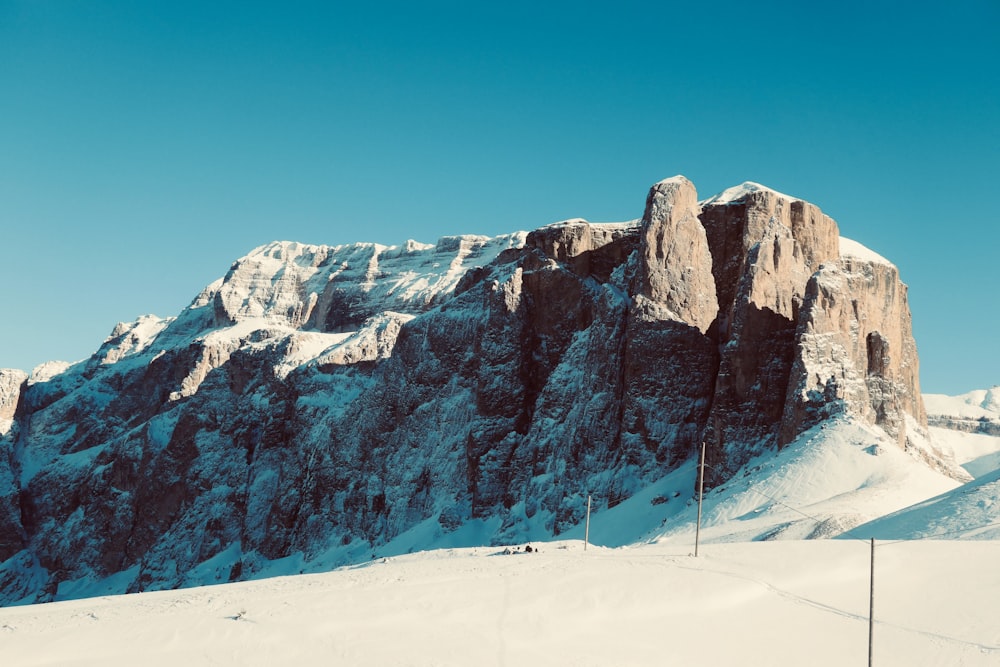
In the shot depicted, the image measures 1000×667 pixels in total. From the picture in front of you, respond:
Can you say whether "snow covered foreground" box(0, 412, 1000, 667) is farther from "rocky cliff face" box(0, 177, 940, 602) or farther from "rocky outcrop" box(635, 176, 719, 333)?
"rocky outcrop" box(635, 176, 719, 333)

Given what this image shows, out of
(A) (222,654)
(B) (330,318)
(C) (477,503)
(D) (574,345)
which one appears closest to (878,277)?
(D) (574,345)

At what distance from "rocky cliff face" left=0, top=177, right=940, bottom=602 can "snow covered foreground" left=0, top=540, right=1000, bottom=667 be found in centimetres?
3779

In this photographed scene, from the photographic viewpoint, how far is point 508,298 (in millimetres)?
118562

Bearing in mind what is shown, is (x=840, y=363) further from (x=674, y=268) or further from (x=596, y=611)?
(x=596, y=611)

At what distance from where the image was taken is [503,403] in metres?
116

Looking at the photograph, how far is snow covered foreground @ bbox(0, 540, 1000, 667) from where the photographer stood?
3906cm

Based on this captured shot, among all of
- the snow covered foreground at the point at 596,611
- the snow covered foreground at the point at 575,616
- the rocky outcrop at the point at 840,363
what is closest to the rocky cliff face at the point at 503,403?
the rocky outcrop at the point at 840,363

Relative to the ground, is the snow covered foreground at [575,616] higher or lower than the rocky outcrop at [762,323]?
lower

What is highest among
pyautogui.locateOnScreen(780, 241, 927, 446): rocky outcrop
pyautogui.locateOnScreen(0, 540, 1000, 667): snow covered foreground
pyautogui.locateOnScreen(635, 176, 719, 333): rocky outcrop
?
pyautogui.locateOnScreen(635, 176, 719, 333): rocky outcrop

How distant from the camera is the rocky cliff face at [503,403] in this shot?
94250 millimetres

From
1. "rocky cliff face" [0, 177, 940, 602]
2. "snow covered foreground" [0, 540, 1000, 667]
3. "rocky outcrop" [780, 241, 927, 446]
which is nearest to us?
"snow covered foreground" [0, 540, 1000, 667]

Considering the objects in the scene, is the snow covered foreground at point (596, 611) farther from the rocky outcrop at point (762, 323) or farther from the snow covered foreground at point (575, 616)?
the rocky outcrop at point (762, 323)

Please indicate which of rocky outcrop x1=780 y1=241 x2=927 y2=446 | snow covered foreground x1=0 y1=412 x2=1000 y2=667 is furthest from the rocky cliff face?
snow covered foreground x1=0 y1=412 x2=1000 y2=667

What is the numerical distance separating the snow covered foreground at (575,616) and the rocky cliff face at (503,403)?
37792mm
